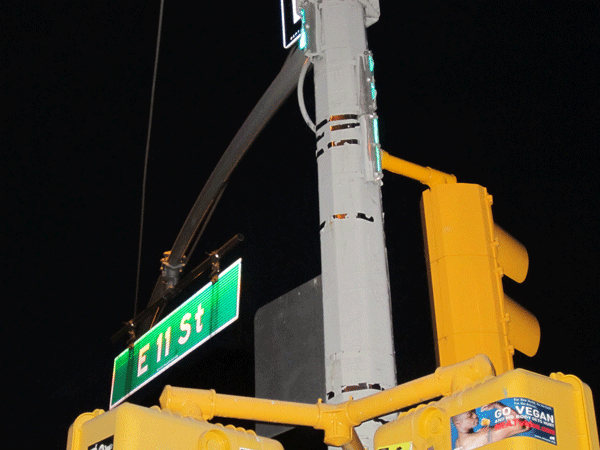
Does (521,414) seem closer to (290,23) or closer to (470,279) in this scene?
(470,279)

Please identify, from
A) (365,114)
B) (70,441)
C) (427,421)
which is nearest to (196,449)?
(70,441)

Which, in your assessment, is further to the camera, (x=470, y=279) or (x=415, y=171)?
(x=415, y=171)

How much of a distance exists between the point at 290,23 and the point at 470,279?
211cm

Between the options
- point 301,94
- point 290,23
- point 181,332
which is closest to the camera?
point 301,94

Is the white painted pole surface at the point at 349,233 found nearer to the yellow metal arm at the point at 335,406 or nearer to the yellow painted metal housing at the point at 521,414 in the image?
the yellow metal arm at the point at 335,406

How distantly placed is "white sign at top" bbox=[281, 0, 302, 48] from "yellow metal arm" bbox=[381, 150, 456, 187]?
1.05 meters

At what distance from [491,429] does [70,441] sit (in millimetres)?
1223

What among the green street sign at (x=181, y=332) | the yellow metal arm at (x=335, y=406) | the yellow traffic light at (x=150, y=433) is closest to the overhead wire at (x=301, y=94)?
the green street sign at (x=181, y=332)

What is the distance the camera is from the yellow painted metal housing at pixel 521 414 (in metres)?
1.94

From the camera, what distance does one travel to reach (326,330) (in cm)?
371

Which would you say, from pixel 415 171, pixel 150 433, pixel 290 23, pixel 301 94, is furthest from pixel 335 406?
pixel 290 23

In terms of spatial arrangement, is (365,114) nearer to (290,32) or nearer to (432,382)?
(290,32)

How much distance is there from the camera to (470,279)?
11.8 feet

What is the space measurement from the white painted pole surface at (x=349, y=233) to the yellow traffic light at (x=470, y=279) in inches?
10.2
